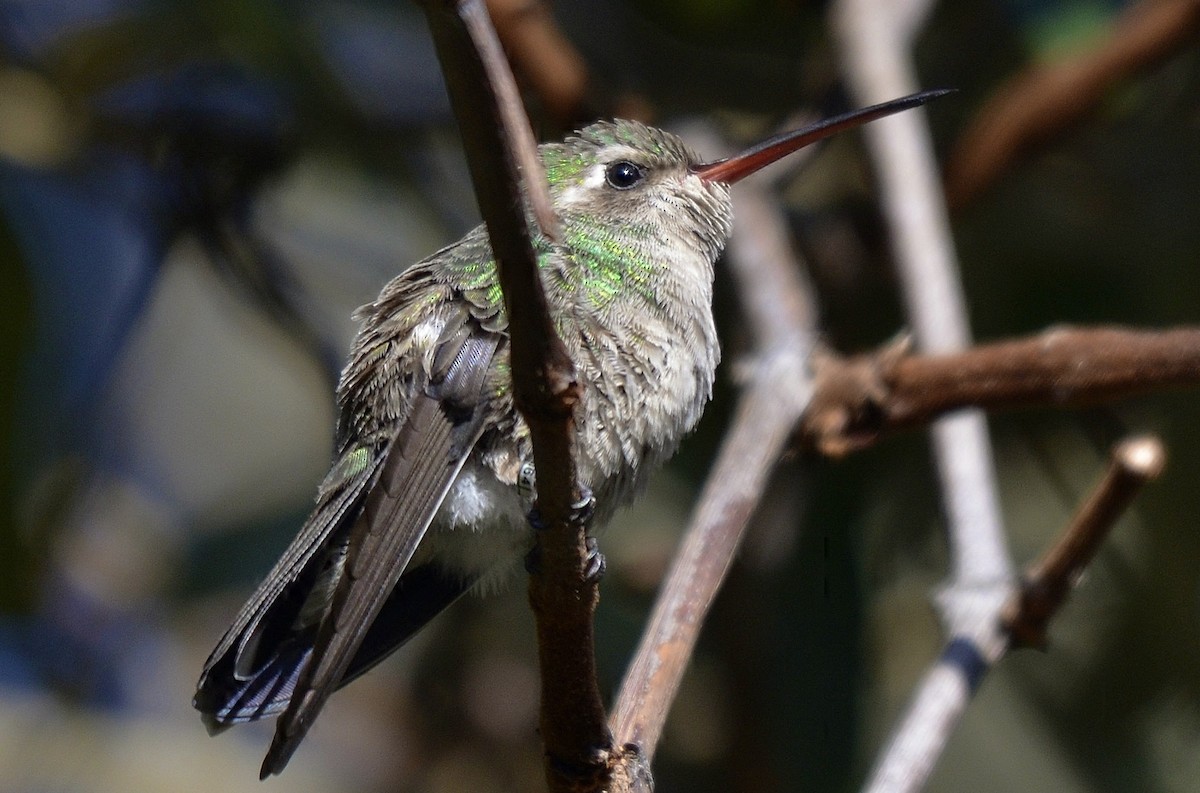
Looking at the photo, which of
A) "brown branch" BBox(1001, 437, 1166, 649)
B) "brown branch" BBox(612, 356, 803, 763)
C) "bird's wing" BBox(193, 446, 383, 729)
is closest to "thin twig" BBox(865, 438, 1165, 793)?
"brown branch" BBox(1001, 437, 1166, 649)

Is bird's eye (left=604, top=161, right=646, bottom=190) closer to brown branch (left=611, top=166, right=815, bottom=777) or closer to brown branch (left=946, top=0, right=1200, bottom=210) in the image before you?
brown branch (left=611, top=166, right=815, bottom=777)

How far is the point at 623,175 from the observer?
2697 mm

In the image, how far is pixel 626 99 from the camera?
400 centimetres

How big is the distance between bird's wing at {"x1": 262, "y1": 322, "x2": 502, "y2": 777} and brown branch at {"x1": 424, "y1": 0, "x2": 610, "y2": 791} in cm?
30

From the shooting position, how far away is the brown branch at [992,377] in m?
2.30

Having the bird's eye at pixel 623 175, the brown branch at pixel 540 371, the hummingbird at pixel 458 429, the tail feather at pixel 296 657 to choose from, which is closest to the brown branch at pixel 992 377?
the hummingbird at pixel 458 429

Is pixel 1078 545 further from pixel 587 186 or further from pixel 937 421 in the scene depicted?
pixel 587 186

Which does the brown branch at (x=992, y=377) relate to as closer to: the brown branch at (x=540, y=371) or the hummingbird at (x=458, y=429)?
the hummingbird at (x=458, y=429)

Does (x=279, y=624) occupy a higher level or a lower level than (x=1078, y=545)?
lower

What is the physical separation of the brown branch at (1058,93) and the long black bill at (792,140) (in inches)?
54.5

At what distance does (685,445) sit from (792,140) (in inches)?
61.9

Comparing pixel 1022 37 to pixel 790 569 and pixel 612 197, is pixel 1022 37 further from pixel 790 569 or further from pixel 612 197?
pixel 612 197

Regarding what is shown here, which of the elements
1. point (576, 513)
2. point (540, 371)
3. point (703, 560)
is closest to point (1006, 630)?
point (703, 560)

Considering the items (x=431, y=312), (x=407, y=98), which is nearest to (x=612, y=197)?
(x=431, y=312)
